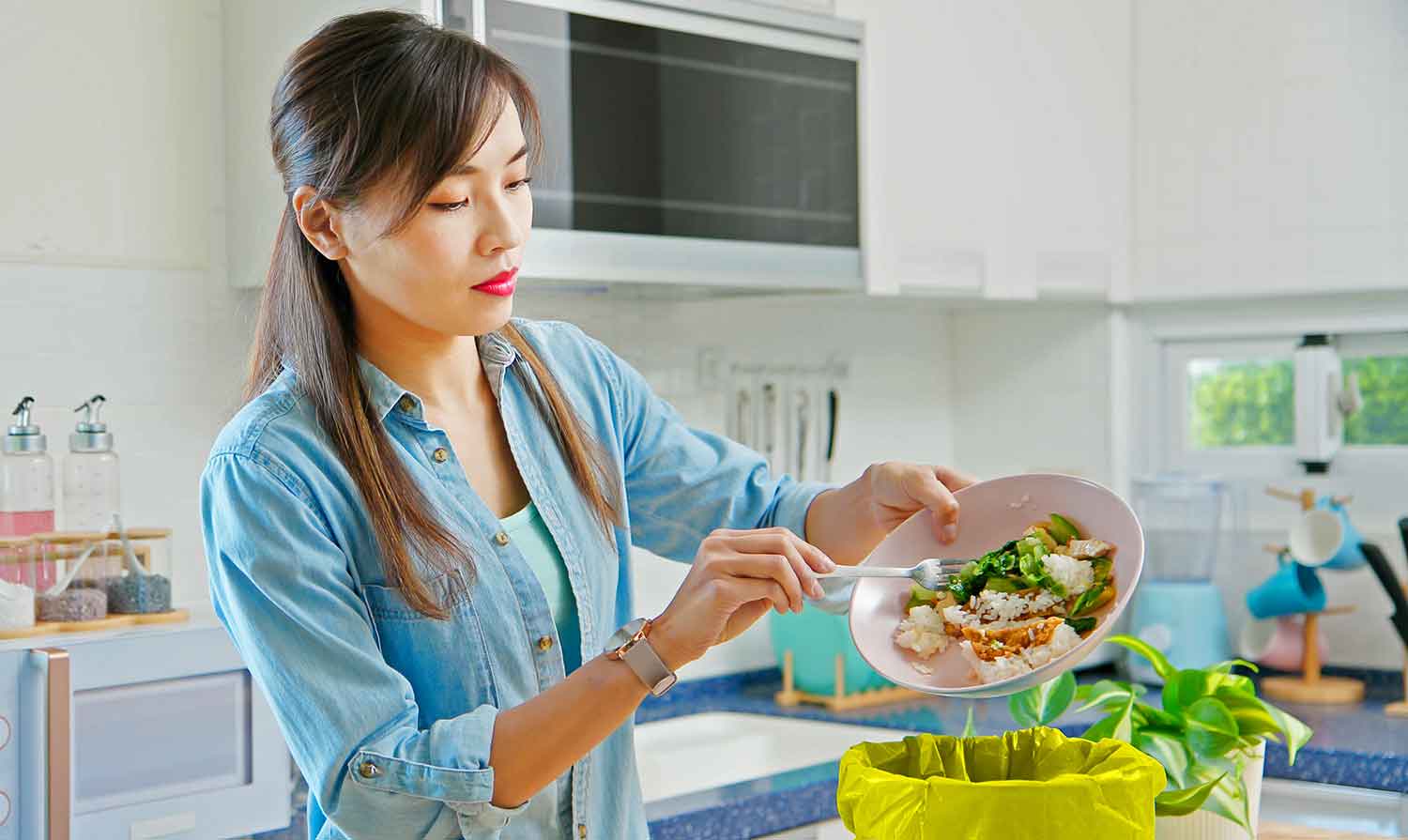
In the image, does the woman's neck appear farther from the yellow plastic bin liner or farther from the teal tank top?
the yellow plastic bin liner

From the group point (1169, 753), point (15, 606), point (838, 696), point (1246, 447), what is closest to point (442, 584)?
point (1169, 753)

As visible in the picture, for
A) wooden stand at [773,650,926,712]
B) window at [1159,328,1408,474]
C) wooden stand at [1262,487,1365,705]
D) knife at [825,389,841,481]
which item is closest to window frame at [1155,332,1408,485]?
window at [1159,328,1408,474]

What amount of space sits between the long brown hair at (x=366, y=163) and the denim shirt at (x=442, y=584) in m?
0.02

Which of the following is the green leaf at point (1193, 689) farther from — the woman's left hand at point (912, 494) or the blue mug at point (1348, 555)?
the blue mug at point (1348, 555)

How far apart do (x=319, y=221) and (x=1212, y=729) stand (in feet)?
2.74

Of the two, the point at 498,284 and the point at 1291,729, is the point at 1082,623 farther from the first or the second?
the point at 498,284

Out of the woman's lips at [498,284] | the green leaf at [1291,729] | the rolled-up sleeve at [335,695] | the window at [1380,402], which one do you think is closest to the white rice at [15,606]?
the rolled-up sleeve at [335,695]

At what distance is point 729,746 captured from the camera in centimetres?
274

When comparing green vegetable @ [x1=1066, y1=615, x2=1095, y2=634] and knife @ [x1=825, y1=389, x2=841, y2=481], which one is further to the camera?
knife @ [x1=825, y1=389, x2=841, y2=481]

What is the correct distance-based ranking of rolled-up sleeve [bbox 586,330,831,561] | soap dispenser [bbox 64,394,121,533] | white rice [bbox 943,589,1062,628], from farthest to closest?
1. soap dispenser [bbox 64,394,121,533]
2. rolled-up sleeve [bbox 586,330,831,561]
3. white rice [bbox 943,589,1062,628]

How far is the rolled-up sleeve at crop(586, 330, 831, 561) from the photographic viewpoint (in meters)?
1.50

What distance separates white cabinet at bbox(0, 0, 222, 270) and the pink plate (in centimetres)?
133

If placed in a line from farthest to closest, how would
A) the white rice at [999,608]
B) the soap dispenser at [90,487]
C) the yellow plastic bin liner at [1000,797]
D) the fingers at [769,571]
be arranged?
the soap dispenser at [90,487] → the white rice at [999,608] → the fingers at [769,571] → the yellow plastic bin liner at [1000,797]

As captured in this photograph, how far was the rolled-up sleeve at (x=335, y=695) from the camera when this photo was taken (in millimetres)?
1128
